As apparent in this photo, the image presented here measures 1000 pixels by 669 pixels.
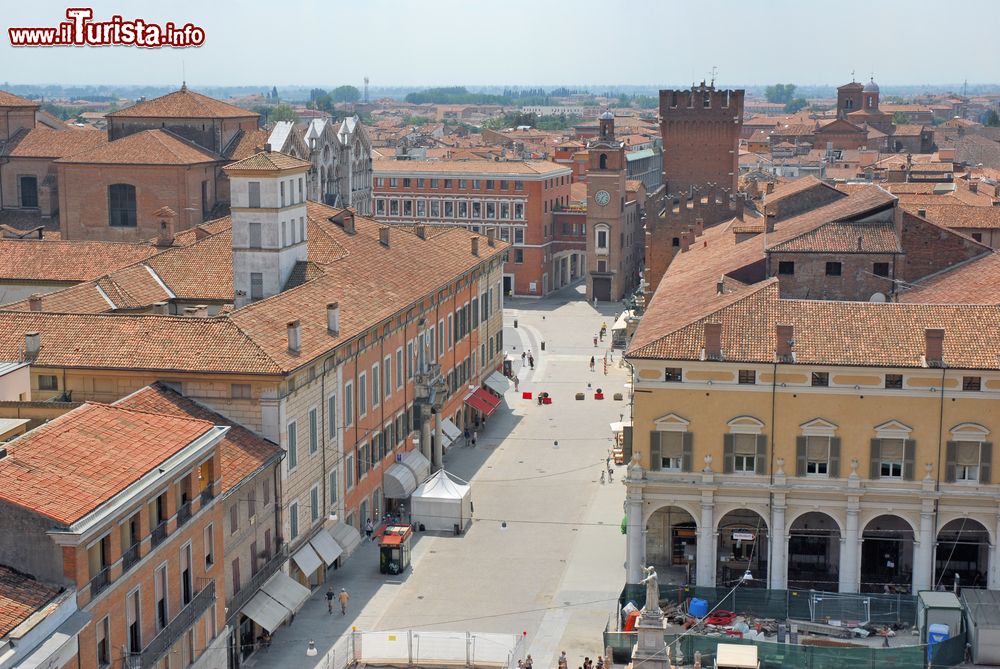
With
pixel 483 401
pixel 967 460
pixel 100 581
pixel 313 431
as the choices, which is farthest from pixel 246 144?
pixel 100 581

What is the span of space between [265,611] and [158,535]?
8.88 m

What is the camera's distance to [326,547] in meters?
47.0

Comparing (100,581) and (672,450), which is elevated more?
(100,581)

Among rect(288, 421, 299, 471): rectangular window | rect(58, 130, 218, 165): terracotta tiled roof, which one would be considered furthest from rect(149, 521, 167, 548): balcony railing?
rect(58, 130, 218, 165): terracotta tiled roof

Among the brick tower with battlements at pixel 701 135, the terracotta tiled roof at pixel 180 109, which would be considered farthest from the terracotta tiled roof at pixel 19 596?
the brick tower with battlements at pixel 701 135

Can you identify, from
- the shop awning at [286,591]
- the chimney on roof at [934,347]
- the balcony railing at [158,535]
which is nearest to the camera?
the balcony railing at [158,535]

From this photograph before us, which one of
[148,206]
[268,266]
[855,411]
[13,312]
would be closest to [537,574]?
[855,411]

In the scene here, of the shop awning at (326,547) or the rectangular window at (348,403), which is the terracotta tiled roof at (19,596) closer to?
the shop awning at (326,547)

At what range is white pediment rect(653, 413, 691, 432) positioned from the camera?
145 ft

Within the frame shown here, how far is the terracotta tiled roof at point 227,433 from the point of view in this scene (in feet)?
133

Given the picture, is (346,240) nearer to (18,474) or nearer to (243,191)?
(243,191)

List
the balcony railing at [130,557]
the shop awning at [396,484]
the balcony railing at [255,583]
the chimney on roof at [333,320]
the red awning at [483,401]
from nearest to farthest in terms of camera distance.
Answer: the balcony railing at [130,557], the balcony railing at [255,583], the chimney on roof at [333,320], the shop awning at [396,484], the red awning at [483,401]

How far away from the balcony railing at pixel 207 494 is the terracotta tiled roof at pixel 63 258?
2938 cm

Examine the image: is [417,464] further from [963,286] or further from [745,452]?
[963,286]
